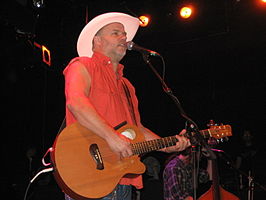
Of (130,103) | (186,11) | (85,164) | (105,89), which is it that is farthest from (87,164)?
(186,11)

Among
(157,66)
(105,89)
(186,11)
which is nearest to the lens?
(105,89)

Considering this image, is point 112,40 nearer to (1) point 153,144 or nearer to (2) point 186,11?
(1) point 153,144

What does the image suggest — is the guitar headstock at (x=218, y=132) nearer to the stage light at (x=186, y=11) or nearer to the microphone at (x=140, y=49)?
the microphone at (x=140, y=49)

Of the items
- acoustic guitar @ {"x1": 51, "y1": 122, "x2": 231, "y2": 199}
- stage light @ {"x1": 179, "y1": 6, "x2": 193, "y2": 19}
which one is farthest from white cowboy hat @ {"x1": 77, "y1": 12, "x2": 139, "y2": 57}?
stage light @ {"x1": 179, "y1": 6, "x2": 193, "y2": 19}

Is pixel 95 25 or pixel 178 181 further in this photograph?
pixel 178 181

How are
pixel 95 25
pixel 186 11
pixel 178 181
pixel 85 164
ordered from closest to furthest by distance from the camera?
pixel 85 164 < pixel 95 25 < pixel 178 181 < pixel 186 11

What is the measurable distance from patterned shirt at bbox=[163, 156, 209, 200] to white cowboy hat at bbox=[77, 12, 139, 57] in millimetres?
3453

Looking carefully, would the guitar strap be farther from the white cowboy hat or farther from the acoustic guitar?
the white cowboy hat

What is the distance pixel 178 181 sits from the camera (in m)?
6.15

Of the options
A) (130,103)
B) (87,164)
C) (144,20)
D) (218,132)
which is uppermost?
(144,20)

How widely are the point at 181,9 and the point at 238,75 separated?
3.05 m

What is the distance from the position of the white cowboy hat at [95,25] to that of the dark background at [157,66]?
2.99 metres

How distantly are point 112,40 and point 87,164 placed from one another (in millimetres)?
1384

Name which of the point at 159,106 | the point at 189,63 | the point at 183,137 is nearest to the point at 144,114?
the point at 159,106
